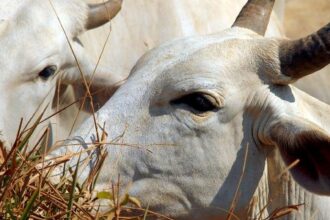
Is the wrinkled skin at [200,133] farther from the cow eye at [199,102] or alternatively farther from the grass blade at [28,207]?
the grass blade at [28,207]

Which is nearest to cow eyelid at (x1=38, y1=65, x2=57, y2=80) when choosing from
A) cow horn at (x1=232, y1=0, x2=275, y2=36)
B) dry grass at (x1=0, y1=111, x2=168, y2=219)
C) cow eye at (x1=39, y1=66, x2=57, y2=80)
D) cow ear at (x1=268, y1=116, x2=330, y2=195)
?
cow eye at (x1=39, y1=66, x2=57, y2=80)

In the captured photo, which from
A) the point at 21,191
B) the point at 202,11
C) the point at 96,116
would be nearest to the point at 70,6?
the point at 202,11

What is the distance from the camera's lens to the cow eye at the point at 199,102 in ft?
15.8

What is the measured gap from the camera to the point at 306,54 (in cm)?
478

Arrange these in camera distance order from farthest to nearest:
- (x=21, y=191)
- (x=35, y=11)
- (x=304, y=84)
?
1. (x=304, y=84)
2. (x=35, y=11)
3. (x=21, y=191)

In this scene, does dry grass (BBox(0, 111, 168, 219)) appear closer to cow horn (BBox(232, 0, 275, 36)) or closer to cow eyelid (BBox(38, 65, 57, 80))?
cow horn (BBox(232, 0, 275, 36))

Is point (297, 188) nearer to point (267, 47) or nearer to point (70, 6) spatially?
point (267, 47)

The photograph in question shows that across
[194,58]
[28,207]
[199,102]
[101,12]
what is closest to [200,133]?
[199,102]

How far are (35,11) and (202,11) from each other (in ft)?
5.05

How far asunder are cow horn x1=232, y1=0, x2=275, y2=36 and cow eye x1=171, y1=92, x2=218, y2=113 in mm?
674

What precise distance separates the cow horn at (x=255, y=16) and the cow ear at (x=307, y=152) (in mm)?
801

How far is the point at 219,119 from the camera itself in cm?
484

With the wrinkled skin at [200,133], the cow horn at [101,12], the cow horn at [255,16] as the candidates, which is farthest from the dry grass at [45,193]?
the cow horn at [101,12]

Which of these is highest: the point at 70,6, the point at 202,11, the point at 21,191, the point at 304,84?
the point at 21,191
